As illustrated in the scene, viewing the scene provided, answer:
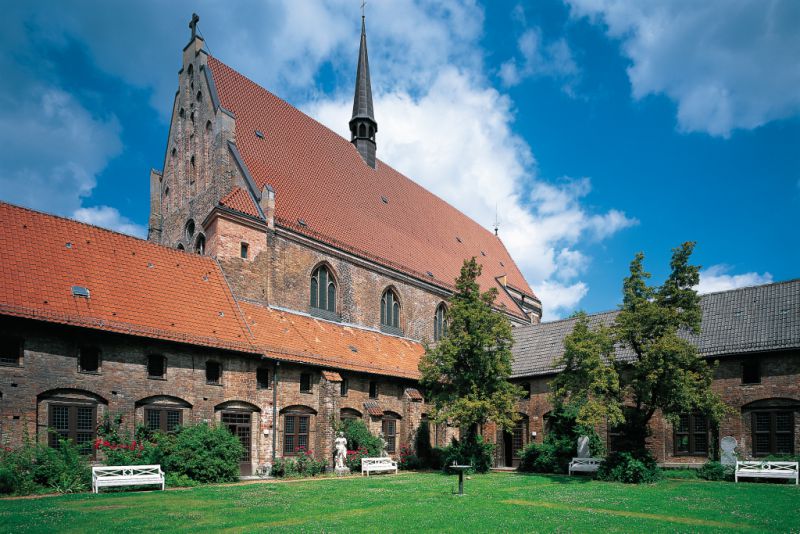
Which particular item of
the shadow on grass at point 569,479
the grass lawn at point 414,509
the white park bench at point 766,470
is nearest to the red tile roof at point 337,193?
the shadow on grass at point 569,479

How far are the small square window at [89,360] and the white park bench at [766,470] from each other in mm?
22173

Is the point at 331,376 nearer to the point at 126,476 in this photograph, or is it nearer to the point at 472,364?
the point at 472,364

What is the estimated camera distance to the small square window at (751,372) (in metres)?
24.0

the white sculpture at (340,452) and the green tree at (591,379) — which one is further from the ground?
the green tree at (591,379)

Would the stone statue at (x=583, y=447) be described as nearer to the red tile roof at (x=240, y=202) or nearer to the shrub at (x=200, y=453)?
the shrub at (x=200, y=453)

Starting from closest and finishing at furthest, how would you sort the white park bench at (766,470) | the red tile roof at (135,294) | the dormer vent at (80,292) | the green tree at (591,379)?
1. the red tile roof at (135,294)
2. the dormer vent at (80,292)
3. the white park bench at (766,470)
4. the green tree at (591,379)

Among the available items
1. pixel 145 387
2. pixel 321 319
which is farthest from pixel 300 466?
pixel 321 319

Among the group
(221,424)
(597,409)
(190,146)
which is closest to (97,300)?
(221,424)

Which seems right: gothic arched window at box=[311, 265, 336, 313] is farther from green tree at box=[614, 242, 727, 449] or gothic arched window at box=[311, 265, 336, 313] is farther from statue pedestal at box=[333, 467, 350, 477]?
green tree at box=[614, 242, 727, 449]

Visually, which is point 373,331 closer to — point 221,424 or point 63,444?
point 221,424

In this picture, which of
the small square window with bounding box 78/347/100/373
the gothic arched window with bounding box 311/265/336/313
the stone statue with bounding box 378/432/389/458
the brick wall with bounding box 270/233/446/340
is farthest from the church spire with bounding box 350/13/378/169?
the small square window with bounding box 78/347/100/373

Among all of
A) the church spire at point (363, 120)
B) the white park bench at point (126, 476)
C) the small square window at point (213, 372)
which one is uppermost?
the church spire at point (363, 120)

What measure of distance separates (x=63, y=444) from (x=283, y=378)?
8634 mm

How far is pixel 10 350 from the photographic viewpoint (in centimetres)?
1783
